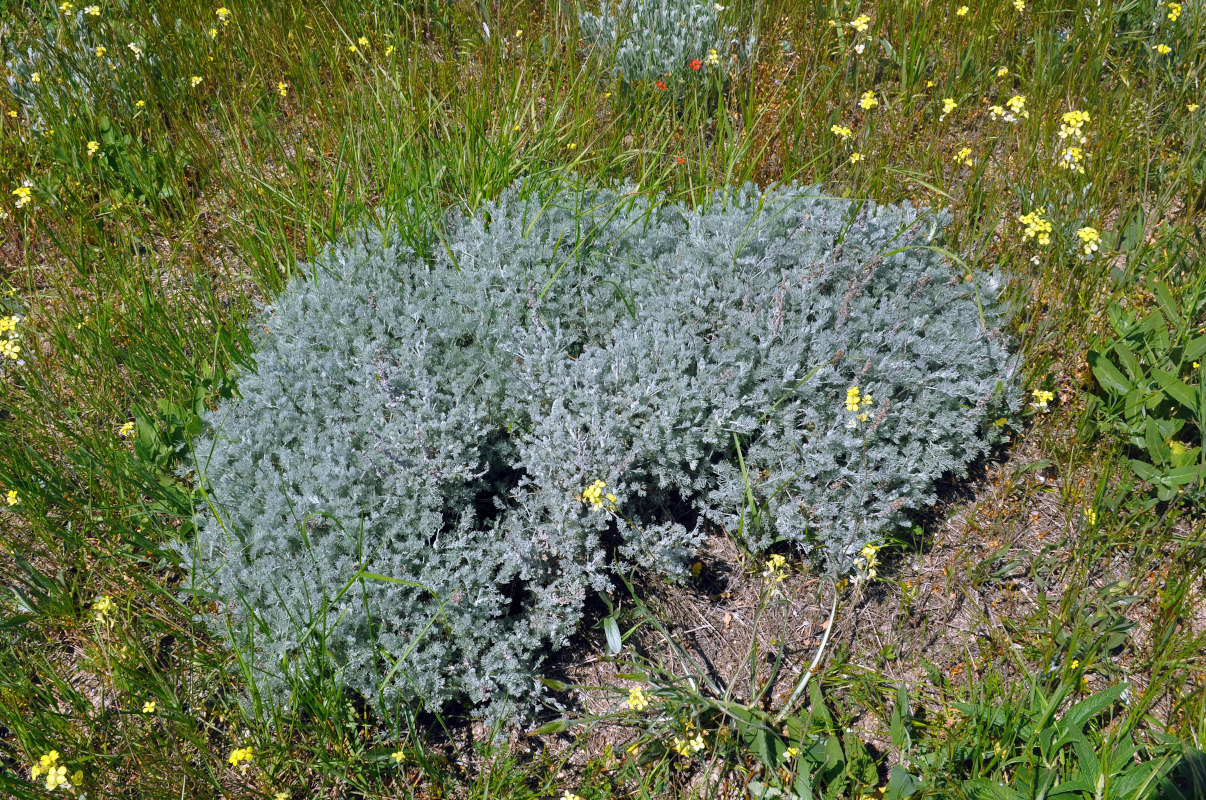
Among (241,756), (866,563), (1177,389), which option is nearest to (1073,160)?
(1177,389)

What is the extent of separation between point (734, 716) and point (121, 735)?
6.40 ft

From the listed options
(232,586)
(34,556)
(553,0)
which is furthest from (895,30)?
(34,556)

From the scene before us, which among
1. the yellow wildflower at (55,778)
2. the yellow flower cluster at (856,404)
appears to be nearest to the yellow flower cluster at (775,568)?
the yellow flower cluster at (856,404)

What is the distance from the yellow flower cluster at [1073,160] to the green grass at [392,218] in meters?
0.09

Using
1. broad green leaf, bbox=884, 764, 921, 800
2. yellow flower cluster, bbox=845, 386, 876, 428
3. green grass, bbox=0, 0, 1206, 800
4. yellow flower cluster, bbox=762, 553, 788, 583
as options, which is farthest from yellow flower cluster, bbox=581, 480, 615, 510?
broad green leaf, bbox=884, 764, 921, 800

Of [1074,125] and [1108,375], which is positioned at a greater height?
[1074,125]

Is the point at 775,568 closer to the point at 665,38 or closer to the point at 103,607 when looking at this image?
the point at 103,607

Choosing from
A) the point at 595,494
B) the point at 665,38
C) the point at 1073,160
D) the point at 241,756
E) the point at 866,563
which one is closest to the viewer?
the point at 241,756

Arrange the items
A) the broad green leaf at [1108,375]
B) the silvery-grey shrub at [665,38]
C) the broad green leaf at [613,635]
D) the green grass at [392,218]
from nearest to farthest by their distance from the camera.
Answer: the green grass at [392,218]
the broad green leaf at [613,635]
the broad green leaf at [1108,375]
the silvery-grey shrub at [665,38]

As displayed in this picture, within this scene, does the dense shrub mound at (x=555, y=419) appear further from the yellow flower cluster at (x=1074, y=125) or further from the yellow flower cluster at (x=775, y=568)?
the yellow flower cluster at (x=1074, y=125)

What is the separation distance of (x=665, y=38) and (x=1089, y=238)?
2549 mm

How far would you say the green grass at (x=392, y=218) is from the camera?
2.48m

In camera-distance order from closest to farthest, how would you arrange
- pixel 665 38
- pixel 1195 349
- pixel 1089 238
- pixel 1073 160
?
1. pixel 1195 349
2. pixel 1089 238
3. pixel 1073 160
4. pixel 665 38

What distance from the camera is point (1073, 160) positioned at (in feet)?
11.4
